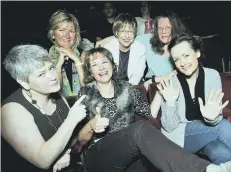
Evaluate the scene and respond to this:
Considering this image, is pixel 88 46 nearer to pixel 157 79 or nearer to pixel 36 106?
pixel 157 79

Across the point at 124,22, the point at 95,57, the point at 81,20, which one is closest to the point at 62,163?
→ the point at 95,57

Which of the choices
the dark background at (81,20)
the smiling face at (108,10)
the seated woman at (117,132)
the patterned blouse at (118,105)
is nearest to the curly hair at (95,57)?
the seated woman at (117,132)

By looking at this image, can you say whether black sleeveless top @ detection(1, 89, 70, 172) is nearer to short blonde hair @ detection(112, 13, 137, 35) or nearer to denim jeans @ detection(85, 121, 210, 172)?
denim jeans @ detection(85, 121, 210, 172)

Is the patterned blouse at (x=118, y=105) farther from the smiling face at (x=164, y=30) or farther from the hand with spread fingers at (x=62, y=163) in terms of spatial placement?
the smiling face at (x=164, y=30)

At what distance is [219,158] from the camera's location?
1665mm

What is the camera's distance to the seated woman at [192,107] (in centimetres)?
171

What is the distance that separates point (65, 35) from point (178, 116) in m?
1.26

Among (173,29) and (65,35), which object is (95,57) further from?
(173,29)

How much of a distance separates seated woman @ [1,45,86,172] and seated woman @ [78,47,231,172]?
0.20 metres

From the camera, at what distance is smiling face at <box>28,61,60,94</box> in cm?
147

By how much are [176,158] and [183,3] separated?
19.2 ft

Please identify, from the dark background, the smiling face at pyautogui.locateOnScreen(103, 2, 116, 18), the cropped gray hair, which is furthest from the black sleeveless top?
the smiling face at pyautogui.locateOnScreen(103, 2, 116, 18)

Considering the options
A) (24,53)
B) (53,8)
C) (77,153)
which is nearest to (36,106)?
(24,53)

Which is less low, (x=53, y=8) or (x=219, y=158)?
(x=53, y=8)
